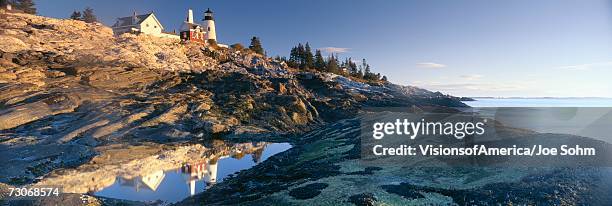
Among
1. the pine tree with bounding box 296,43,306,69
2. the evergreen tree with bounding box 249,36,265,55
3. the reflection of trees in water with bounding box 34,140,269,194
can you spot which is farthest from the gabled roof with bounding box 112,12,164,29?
the reflection of trees in water with bounding box 34,140,269,194

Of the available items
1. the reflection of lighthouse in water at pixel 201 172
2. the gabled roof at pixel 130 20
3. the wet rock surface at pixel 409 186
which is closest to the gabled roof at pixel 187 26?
the gabled roof at pixel 130 20

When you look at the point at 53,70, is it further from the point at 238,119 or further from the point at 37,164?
the point at 37,164

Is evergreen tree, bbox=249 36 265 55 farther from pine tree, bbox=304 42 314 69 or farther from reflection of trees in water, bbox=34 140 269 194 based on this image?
reflection of trees in water, bbox=34 140 269 194

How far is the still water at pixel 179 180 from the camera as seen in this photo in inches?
1340

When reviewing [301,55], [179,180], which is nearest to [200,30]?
[301,55]

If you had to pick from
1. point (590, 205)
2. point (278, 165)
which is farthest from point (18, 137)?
point (590, 205)

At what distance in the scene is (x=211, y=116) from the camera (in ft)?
229

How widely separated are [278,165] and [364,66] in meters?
156

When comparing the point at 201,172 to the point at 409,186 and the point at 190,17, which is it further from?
the point at 190,17

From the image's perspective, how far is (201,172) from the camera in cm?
4334

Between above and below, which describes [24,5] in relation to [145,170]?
above

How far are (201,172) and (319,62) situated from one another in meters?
117

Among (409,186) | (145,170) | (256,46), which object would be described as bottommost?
(409,186)

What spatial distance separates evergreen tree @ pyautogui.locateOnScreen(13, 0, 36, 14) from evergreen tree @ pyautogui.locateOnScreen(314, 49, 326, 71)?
9040cm
